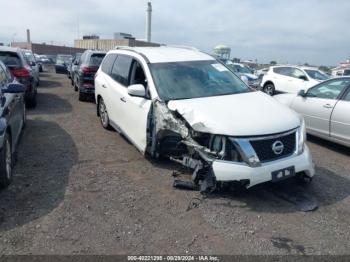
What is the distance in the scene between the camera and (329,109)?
22.6ft

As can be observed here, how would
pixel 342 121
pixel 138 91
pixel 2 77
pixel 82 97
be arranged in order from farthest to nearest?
pixel 82 97, pixel 342 121, pixel 2 77, pixel 138 91

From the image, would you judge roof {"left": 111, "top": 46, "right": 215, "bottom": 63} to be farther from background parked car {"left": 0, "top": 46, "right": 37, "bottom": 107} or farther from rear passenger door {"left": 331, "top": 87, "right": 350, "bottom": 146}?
background parked car {"left": 0, "top": 46, "right": 37, "bottom": 107}

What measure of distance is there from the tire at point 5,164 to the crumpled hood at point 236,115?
88.1 inches

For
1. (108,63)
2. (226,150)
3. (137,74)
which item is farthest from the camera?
(108,63)

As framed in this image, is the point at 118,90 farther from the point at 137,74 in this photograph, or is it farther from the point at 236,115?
the point at 236,115

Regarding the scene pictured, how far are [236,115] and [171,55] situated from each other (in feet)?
7.33

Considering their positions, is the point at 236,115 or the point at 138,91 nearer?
the point at 236,115

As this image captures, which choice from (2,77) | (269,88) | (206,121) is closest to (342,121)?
(206,121)

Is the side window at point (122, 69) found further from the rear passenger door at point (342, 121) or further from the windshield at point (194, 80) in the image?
the rear passenger door at point (342, 121)

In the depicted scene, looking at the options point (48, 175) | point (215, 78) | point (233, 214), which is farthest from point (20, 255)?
point (215, 78)

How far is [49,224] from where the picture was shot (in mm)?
3713

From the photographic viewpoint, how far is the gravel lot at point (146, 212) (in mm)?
3408

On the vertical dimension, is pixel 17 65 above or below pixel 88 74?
above

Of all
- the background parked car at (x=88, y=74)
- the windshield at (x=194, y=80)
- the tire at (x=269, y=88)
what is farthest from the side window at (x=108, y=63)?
the tire at (x=269, y=88)
